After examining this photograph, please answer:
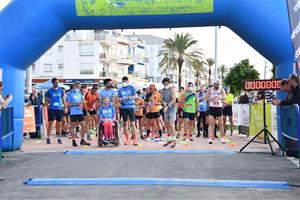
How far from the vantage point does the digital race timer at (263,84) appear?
37.0ft

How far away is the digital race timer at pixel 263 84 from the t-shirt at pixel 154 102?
4.31m

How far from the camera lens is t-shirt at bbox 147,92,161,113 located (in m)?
15.6

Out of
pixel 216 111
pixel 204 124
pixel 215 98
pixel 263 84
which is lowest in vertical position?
pixel 204 124

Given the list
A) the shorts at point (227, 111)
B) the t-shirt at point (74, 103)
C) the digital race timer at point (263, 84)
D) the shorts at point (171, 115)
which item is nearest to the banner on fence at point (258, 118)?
the shorts at point (227, 111)

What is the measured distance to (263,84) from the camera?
11.5 metres

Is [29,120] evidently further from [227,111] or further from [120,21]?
[227,111]

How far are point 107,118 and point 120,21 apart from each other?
267 cm

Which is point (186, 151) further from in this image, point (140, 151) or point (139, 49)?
point (139, 49)

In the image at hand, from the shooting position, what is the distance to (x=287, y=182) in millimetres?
7516

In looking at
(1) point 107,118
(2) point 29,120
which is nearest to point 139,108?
(2) point 29,120


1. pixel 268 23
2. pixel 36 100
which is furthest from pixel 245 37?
pixel 36 100

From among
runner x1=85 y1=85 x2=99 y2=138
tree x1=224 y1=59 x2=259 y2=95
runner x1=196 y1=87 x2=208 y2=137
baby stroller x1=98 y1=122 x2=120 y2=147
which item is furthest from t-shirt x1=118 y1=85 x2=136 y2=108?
tree x1=224 y1=59 x2=259 y2=95

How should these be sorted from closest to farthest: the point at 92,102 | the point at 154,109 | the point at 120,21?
1. the point at 120,21
2. the point at 154,109
3. the point at 92,102

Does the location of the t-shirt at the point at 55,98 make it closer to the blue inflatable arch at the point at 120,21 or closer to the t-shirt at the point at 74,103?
the t-shirt at the point at 74,103
